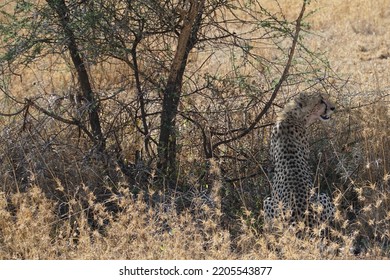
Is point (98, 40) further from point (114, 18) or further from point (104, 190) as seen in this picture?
point (104, 190)

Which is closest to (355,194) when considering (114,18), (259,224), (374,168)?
(374,168)

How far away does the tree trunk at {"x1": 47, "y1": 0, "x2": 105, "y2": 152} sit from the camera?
665 cm

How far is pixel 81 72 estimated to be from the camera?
6.99 metres

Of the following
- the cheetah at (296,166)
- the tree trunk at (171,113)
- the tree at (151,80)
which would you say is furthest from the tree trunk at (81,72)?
the cheetah at (296,166)

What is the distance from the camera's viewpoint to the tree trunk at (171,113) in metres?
6.69

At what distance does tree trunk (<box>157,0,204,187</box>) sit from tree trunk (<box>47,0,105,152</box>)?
1.57 ft

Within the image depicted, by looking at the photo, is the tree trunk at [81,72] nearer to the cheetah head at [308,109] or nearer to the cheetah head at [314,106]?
the cheetah head at [308,109]

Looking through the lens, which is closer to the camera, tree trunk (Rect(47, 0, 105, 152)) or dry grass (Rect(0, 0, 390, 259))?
dry grass (Rect(0, 0, 390, 259))

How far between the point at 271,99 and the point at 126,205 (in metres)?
Answer: 1.87

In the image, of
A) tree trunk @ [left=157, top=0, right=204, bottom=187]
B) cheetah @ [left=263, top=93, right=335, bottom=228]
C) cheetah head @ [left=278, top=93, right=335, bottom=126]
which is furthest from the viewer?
tree trunk @ [left=157, top=0, right=204, bottom=187]

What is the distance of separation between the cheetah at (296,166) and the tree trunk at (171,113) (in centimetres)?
80

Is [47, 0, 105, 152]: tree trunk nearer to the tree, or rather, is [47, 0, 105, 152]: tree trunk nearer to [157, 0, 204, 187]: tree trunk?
the tree

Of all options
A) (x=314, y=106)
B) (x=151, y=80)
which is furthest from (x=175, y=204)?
(x=314, y=106)

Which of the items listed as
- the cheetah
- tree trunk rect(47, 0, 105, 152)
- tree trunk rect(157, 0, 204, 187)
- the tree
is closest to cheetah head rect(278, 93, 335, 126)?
the cheetah
